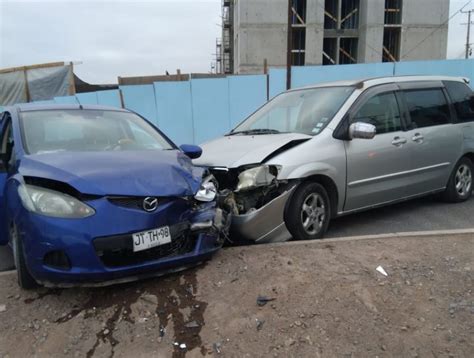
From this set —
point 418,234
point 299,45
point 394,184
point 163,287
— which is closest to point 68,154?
point 163,287

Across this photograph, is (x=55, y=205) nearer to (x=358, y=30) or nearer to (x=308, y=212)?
(x=308, y=212)

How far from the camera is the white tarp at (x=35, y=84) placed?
16.7m

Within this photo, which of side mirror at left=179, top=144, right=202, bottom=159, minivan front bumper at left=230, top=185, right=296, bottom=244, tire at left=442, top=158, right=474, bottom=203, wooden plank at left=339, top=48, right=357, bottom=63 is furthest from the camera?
wooden plank at left=339, top=48, right=357, bottom=63

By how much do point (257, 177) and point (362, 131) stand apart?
128 centimetres

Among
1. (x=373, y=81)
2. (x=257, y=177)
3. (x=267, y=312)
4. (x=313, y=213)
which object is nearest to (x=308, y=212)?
(x=313, y=213)

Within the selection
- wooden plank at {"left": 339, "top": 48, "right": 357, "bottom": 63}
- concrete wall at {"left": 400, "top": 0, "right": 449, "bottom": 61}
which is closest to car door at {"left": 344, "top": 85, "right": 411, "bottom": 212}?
concrete wall at {"left": 400, "top": 0, "right": 449, "bottom": 61}

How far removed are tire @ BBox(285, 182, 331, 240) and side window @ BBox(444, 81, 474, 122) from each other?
116 inches

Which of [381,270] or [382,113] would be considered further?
[382,113]

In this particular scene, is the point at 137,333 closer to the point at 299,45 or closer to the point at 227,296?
the point at 227,296

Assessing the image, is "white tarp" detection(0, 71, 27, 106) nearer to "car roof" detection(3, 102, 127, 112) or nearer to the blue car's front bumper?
"car roof" detection(3, 102, 127, 112)

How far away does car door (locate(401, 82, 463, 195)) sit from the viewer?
18.4ft

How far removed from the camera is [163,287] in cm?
334

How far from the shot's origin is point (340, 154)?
15.7 ft

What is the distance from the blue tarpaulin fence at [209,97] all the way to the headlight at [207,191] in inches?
396
